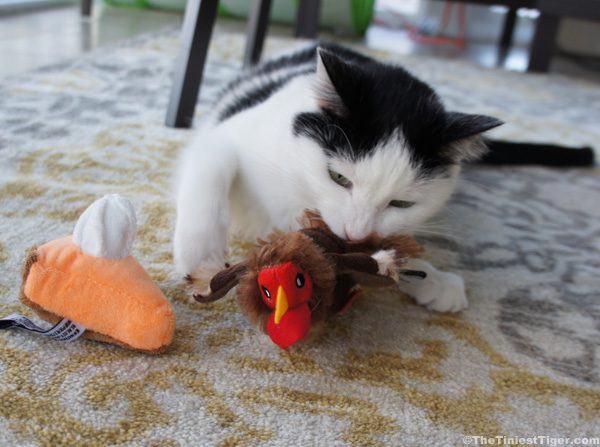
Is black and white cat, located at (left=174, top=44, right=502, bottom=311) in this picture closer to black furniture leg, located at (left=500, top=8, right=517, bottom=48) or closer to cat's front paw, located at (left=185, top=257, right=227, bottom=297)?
cat's front paw, located at (left=185, top=257, right=227, bottom=297)

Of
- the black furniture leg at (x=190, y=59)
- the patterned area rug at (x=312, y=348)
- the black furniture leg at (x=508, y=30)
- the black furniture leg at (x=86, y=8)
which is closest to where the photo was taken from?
the patterned area rug at (x=312, y=348)

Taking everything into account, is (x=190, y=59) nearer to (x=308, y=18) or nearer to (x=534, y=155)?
(x=534, y=155)

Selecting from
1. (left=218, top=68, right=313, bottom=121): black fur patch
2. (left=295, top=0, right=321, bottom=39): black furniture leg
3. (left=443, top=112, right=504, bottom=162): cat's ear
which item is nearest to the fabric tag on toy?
(left=443, top=112, right=504, bottom=162): cat's ear

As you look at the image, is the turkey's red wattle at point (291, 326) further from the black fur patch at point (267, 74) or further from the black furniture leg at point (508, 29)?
the black furniture leg at point (508, 29)

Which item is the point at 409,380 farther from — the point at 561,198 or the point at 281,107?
the point at 561,198

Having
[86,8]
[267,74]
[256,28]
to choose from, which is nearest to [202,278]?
[267,74]

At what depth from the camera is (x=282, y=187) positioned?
3.73ft

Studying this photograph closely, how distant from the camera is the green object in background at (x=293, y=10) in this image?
4777 millimetres

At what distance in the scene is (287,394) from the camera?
80 cm

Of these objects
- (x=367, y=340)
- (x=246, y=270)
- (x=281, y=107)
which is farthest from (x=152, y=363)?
(x=281, y=107)

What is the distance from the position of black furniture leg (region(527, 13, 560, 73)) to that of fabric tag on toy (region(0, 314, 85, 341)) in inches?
160

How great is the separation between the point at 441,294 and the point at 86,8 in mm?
3744

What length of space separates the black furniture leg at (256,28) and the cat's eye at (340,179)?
1760 mm

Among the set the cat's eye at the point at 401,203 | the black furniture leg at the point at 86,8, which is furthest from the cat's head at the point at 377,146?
the black furniture leg at the point at 86,8
